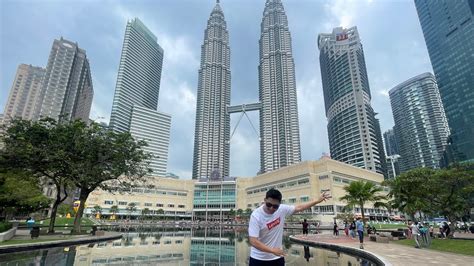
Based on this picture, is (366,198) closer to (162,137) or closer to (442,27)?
(442,27)

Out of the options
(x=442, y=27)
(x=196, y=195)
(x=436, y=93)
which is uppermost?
(x=442, y=27)

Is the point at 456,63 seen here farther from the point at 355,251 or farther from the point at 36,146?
the point at 36,146

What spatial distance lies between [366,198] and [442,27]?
10968cm

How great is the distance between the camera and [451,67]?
99.4m

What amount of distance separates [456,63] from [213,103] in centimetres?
11932

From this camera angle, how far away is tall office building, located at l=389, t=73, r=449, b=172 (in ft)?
425

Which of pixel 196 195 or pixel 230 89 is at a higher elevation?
pixel 230 89

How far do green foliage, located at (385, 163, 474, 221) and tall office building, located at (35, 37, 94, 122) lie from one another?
418 ft

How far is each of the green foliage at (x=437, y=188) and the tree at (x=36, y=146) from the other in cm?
2992

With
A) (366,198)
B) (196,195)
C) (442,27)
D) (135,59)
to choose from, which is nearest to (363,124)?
(442,27)

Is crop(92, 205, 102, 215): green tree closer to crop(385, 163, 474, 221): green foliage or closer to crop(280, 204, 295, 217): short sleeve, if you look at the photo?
crop(385, 163, 474, 221): green foliage

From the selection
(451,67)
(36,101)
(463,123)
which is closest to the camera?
(463,123)

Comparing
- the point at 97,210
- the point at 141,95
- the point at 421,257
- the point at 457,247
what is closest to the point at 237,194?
the point at 97,210

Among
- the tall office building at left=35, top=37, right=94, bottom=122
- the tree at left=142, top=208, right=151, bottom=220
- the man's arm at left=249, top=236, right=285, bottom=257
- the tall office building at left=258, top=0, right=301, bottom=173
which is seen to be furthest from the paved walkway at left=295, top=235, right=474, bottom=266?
the tall office building at left=258, top=0, right=301, bottom=173
